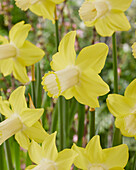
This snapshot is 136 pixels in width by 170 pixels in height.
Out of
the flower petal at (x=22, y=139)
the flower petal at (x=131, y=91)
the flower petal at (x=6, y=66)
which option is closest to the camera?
the flower petal at (x=131, y=91)

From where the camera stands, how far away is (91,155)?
41 centimetres

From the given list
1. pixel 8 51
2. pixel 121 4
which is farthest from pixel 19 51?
pixel 121 4

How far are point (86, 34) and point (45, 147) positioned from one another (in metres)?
1.74

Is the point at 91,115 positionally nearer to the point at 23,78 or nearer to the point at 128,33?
the point at 23,78

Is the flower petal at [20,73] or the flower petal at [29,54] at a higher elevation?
the flower petal at [29,54]

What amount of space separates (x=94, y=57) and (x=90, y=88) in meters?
0.05

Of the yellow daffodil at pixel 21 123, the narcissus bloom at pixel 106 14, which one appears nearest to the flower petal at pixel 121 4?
the narcissus bloom at pixel 106 14

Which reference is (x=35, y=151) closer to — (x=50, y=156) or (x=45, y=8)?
(x=50, y=156)

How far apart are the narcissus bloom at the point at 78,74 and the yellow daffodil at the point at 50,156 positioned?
0.08 metres

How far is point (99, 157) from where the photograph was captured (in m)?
0.41

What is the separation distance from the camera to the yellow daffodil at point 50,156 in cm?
41

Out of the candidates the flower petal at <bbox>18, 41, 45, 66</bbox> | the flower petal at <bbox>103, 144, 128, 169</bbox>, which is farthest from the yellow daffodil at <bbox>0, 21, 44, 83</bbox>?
the flower petal at <bbox>103, 144, 128, 169</bbox>

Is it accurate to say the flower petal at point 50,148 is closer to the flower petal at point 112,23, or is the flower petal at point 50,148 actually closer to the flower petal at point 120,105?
the flower petal at point 120,105

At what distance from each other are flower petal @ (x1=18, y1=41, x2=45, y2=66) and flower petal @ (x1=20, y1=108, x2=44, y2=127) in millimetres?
104
